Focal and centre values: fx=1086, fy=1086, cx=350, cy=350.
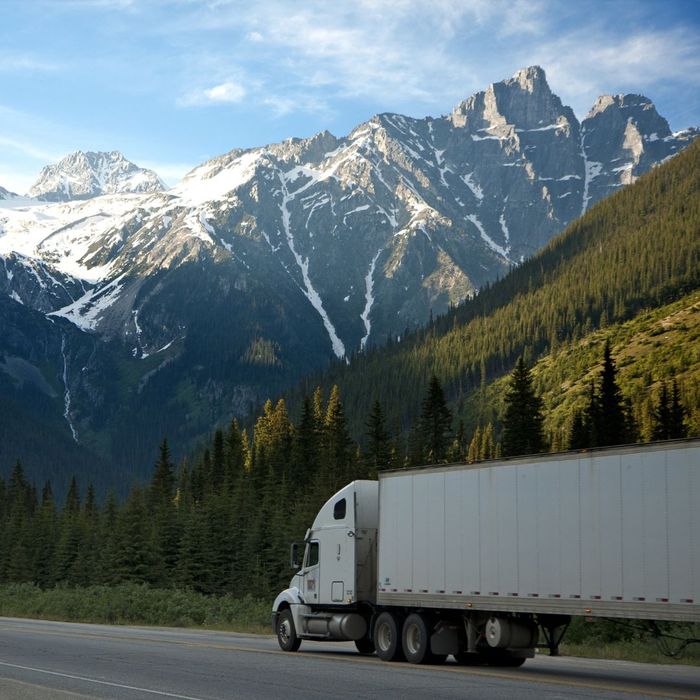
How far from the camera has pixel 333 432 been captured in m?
107

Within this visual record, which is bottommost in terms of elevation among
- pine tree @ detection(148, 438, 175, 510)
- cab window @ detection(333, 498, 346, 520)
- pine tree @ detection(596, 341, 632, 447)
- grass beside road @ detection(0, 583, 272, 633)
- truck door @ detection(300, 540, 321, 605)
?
grass beside road @ detection(0, 583, 272, 633)

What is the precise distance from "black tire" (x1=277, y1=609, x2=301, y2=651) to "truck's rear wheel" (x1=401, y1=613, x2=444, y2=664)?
16.4ft

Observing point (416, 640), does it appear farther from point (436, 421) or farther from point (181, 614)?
point (436, 421)

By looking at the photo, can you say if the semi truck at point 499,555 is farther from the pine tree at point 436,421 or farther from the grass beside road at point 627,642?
the pine tree at point 436,421

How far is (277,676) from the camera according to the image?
72.5 feet

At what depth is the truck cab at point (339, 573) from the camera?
29.2 meters

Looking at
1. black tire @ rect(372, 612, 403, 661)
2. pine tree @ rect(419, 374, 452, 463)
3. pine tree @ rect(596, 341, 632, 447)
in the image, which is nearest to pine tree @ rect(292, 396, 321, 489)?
pine tree @ rect(419, 374, 452, 463)

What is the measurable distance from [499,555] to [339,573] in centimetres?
693

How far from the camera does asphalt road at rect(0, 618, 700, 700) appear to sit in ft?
62.0

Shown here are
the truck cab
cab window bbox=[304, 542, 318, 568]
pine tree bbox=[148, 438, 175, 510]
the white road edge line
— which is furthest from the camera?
pine tree bbox=[148, 438, 175, 510]

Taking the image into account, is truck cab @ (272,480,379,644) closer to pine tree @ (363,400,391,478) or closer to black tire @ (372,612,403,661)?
black tire @ (372,612,403,661)

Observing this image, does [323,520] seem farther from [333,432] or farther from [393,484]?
[333,432]

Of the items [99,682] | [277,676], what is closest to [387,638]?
[277,676]

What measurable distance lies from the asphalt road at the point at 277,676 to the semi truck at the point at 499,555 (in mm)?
907
